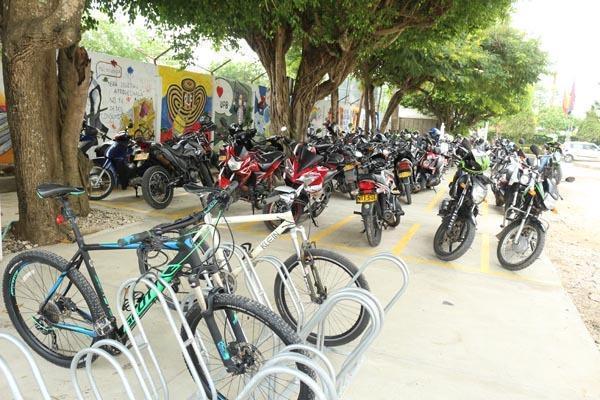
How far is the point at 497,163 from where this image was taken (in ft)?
35.9

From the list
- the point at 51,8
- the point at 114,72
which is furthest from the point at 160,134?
the point at 51,8

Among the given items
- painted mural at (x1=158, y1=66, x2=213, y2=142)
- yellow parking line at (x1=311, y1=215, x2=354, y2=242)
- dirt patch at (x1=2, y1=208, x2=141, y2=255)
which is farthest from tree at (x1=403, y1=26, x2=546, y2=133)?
dirt patch at (x1=2, y1=208, x2=141, y2=255)

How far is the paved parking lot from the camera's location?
2711 millimetres

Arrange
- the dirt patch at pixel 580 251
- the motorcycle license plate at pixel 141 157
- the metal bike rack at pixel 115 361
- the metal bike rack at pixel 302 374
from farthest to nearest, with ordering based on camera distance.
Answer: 1. the motorcycle license plate at pixel 141 157
2. the dirt patch at pixel 580 251
3. the metal bike rack at pixel 115 361
4. the metal bike rack at pixel 302 374

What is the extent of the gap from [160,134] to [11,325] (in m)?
7.37

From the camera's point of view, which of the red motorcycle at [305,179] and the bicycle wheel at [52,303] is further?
the red motorcycle at [305,179]

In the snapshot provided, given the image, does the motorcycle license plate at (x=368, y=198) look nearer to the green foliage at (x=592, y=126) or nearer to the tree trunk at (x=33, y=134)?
the tree trunk at (x=33, y=134)

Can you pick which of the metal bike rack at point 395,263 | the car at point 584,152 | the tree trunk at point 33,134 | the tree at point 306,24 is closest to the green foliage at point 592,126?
the car at point 584,152

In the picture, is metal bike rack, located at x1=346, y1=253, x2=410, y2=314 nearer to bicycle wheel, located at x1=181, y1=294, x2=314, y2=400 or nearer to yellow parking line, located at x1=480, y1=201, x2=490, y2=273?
bicycle wheel, located at x1=181, y1=294, x2=314, y2=400

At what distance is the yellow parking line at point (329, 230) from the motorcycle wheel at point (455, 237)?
1484mm

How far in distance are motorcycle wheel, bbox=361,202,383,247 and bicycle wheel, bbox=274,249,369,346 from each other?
6.45 feet

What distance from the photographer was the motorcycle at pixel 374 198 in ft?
16.9

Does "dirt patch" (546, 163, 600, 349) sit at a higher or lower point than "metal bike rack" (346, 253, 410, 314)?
lower

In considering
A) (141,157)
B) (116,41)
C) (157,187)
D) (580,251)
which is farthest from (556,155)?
(116,41)
